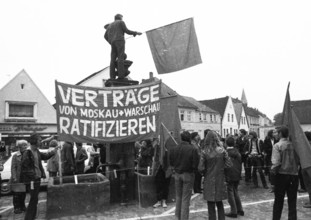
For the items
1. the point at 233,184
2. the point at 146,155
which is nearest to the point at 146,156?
the point at 146,155

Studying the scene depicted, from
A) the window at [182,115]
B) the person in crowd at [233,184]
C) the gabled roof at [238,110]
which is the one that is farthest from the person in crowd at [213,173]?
the gabled roof at [238,110]

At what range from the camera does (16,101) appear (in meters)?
26.9

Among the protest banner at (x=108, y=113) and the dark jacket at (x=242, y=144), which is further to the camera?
the dark jacket at (x=242, y=144)

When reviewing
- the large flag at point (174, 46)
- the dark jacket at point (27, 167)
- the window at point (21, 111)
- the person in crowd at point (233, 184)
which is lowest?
the person in crowd at point (233, 184)

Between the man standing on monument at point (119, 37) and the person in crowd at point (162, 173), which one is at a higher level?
the man standing on monument at point (119, 37)

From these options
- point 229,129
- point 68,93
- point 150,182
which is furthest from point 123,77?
point 229,129

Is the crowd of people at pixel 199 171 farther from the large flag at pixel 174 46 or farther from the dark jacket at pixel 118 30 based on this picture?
the dark jacket at pixel 118 30

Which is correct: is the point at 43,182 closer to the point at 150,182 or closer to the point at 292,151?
the point at 150,182

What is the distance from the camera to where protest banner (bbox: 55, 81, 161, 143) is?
682cm

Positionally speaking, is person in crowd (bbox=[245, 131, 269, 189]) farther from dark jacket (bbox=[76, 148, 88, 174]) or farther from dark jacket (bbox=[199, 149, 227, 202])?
dark jacket (bbox=[76, 148, 88, 174])

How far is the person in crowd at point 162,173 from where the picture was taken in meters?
6.79

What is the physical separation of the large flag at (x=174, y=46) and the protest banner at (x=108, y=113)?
3.17ft

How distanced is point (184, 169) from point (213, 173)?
59 centimetres

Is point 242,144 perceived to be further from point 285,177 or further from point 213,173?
point 213,173
